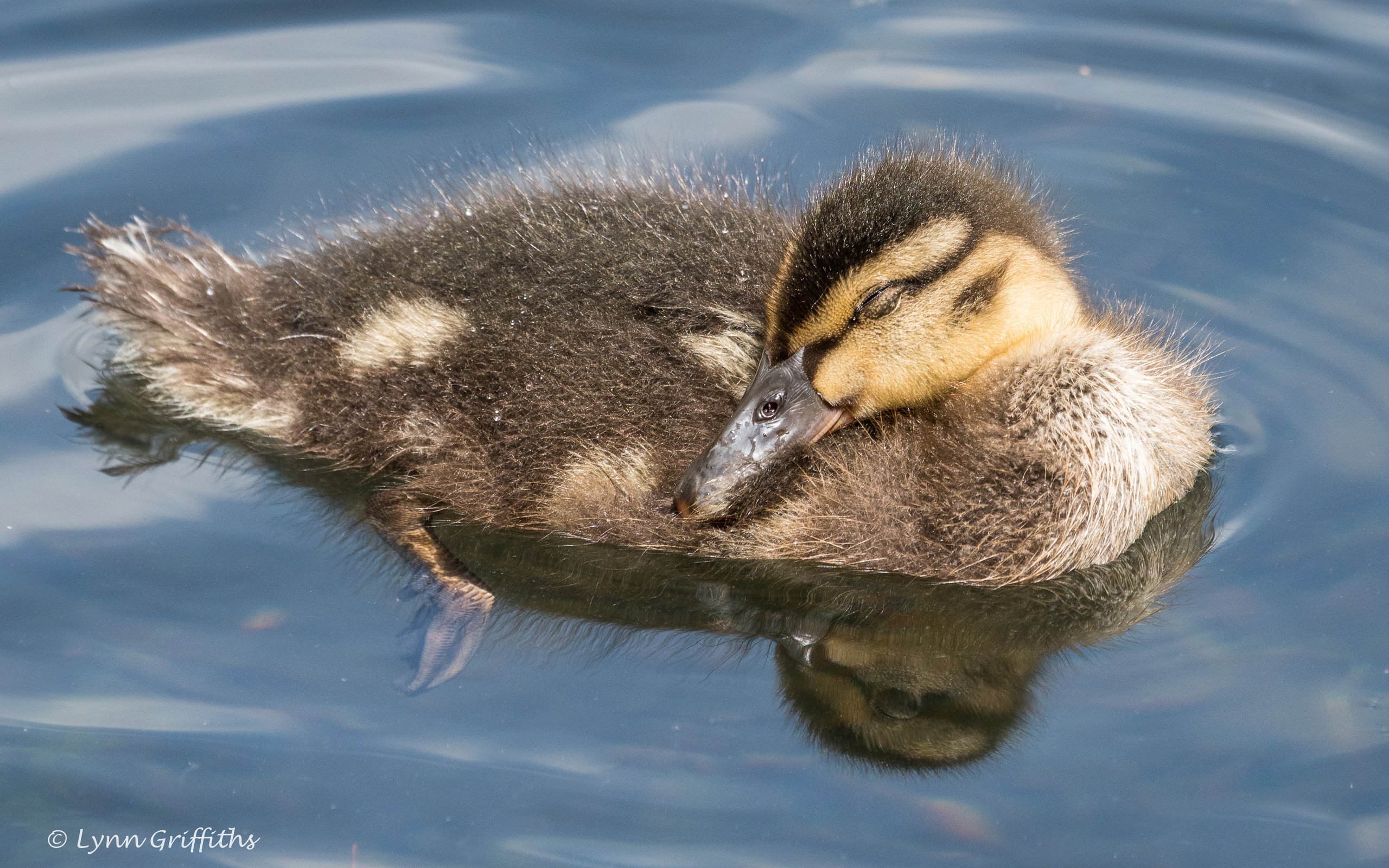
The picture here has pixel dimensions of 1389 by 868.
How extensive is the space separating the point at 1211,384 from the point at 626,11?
2.49 m

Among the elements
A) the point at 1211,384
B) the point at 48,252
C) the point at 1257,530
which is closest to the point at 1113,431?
the point at 1257,530

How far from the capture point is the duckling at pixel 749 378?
9.45 ft

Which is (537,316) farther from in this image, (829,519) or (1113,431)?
(1113,431)


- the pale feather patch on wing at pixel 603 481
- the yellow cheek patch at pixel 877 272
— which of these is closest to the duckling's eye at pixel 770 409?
the yellow cheek patch at pixel 877 272

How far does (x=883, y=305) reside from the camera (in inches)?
112

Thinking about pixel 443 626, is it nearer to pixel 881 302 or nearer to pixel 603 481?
pixel 603 481

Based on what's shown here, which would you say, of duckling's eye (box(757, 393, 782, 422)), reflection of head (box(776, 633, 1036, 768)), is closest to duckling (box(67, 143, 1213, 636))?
duckling's eye (box(757, 393, 782, 422))

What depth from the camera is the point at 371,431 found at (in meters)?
3.20

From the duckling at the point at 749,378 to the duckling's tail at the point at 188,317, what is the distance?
0.02 metres

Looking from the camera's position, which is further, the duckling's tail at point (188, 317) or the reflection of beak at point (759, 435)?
the duckling's tail at point (188, 317)

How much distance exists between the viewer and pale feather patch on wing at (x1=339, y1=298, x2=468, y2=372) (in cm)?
311

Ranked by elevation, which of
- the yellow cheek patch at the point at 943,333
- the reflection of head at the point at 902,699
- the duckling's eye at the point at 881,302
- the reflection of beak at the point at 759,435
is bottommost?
the reflection of head at the point at 902,699

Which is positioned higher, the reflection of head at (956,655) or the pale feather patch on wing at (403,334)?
the pale feather patch on wing at (403,334)

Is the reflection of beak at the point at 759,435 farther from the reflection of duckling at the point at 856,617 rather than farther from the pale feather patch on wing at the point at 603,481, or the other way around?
the reflection of duckling at the point at 856,617
